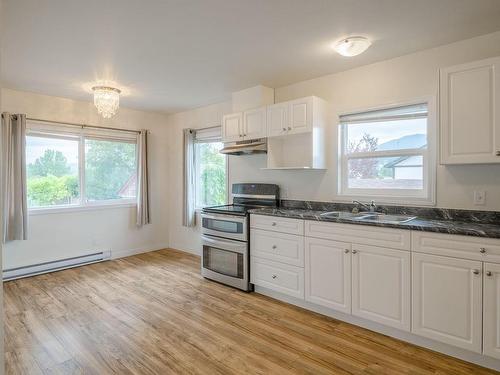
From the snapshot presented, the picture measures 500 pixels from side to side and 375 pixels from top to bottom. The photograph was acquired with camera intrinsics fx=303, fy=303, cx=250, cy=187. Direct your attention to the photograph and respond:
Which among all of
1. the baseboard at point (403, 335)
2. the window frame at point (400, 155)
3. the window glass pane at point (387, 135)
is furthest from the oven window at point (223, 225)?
the window glass pane at point (387, 135)

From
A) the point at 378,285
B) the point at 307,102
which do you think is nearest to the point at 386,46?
the point at 307,102

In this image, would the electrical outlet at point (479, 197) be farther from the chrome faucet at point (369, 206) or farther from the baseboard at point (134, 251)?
the baseboard at point (134, 251)

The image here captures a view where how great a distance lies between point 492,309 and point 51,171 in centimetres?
505

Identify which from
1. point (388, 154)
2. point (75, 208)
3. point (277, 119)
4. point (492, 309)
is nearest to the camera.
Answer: point (492, 309)

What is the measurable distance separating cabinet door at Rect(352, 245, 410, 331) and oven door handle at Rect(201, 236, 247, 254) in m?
1.30

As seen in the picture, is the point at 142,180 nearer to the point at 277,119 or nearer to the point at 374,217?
the point at 277,119

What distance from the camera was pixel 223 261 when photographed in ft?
12.1

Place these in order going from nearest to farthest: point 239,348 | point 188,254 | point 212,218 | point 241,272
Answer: point 239,348, point 241,272, point 212,218, point 188,254

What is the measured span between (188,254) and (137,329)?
2.53 metres

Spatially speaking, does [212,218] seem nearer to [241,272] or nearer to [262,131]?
[241,272]

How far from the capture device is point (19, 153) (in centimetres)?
380

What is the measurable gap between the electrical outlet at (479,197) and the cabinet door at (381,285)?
30.8 inches

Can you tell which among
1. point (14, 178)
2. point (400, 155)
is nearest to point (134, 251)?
point (14, 178)

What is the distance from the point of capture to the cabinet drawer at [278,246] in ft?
9.89
